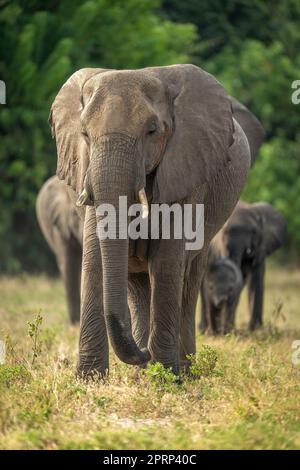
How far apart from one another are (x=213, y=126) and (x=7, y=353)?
92.3 inches

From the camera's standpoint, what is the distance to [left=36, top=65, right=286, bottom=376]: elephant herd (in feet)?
25.2

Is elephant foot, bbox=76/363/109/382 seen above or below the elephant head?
above

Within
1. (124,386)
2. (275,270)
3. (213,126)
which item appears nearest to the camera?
(124,386)

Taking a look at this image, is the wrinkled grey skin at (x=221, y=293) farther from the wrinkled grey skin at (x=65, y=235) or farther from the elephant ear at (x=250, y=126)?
the wrinkled grey skin at (x=65, y=235)

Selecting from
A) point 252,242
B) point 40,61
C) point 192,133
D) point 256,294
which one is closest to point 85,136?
point 192,133

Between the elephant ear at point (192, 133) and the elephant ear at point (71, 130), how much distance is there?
1.74 ft

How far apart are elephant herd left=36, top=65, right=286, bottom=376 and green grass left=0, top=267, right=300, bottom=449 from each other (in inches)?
11.2

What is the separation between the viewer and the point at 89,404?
7.54 m

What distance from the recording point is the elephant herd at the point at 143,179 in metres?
7.67

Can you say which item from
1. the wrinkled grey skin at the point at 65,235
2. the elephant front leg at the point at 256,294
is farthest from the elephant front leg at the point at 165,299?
the wrinkled grey skin at the point at 65,235

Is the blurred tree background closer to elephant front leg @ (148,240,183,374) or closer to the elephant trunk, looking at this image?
elephant front leg @ (148,240,183,374)

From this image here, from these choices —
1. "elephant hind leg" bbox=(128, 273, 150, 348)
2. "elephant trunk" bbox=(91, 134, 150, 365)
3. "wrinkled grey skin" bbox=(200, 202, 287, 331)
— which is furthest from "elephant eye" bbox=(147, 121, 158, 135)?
"wrinkled grey skin" bbox=(200, 202, 287, 331)
